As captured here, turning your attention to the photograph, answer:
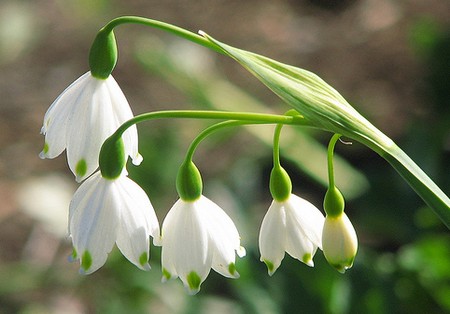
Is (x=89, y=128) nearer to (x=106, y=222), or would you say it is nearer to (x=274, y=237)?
(x=106, y=222)

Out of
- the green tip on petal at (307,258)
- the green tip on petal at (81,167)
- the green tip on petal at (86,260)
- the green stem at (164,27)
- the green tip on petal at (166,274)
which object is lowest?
the green tip on petal at (86,260)

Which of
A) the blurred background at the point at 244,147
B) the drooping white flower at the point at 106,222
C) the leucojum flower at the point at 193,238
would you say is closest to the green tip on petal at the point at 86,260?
the drooping white flower at the point at 106,222

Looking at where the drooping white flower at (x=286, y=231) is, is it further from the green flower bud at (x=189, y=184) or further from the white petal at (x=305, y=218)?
the green flower bud at (x=189, y=184)

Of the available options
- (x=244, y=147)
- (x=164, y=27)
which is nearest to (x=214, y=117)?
(x=164, y=27)

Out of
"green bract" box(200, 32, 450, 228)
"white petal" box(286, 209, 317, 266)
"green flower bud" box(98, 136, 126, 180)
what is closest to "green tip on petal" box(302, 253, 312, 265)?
"white petal" box(286, 209, 317, 266)

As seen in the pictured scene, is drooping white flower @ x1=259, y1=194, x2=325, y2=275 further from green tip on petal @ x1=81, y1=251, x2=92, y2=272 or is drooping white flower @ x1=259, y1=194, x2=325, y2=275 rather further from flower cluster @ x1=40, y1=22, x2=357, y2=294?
green tip on petal @ x1=81, y1=251, x2=92, y2=272

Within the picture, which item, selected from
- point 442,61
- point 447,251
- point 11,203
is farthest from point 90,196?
point 11,203
